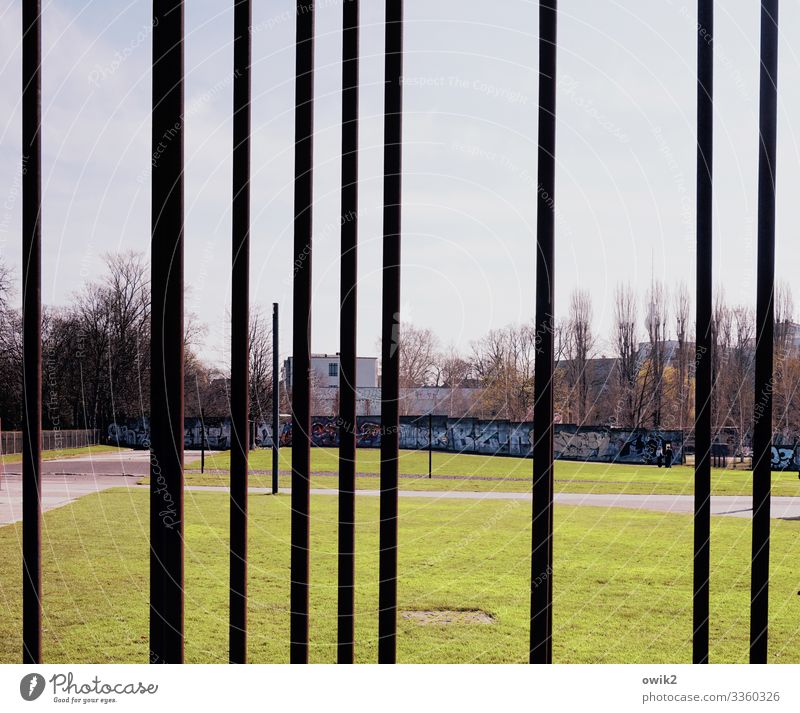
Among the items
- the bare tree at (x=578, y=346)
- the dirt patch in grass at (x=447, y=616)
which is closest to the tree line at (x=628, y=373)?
the bare tree at (x=578, y=346)

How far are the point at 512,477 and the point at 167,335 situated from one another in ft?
75.9

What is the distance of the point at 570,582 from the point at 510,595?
96 centimetres

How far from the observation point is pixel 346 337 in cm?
222

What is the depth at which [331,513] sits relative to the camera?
14.3 meters

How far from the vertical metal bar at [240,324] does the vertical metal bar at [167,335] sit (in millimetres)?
147

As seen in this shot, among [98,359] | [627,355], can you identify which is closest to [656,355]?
[627,355]

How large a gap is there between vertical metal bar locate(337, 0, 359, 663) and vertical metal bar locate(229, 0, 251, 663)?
271mm

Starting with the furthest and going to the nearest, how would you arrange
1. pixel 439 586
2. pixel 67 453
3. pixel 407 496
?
pixel 67 453 → pixel 407 496 → pixel 439 586

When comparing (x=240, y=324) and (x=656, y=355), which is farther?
(x=656, y=355)

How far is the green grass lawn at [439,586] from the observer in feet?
19.9

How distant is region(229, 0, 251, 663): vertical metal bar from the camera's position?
7.07ft

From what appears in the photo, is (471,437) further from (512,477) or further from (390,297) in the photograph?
(390,297)

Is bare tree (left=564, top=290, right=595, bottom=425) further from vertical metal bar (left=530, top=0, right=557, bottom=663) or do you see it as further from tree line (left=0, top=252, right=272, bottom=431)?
vertical metal bar (left=530, top=0, right=557, bottom=663)

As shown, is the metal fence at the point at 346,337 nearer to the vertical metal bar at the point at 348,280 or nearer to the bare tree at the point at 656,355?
the vertical metal bar at the point at 348,280
